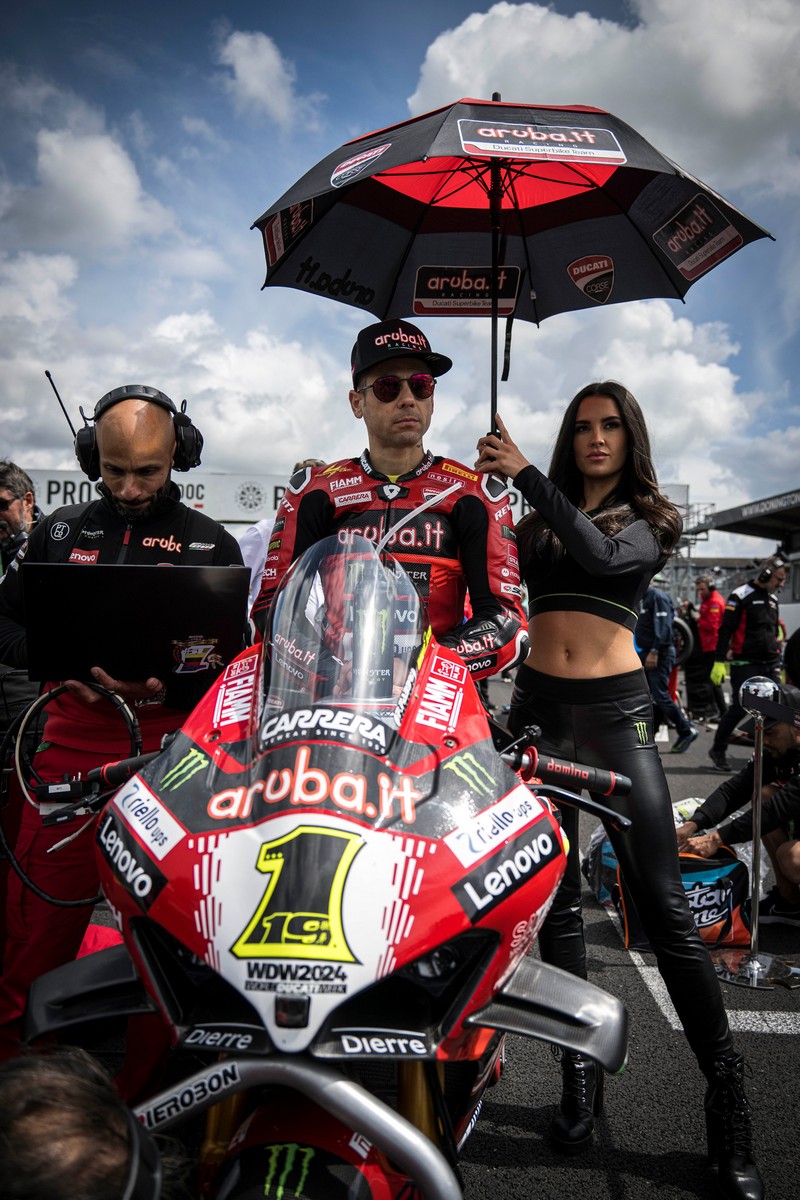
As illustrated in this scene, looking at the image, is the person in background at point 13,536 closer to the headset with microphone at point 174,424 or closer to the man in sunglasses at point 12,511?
the man in sunglasses at point 12,511

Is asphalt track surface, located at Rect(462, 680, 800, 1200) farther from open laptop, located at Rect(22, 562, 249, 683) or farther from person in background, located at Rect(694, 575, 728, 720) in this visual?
person in background, located at Rect(694, 575, 728, 720)

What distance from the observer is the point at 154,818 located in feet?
4.51

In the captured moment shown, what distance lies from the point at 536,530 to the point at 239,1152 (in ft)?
6.84

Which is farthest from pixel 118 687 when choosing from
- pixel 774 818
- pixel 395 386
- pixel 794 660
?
pixel 794 660

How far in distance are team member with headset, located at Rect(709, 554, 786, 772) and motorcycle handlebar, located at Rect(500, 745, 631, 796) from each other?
7377 millimetres

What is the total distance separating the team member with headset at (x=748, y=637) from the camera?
8523 millimetres

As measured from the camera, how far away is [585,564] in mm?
2510

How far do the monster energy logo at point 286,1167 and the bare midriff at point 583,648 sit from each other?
5.58 feet

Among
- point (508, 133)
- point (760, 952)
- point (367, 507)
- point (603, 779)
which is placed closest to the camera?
point (603, 779)

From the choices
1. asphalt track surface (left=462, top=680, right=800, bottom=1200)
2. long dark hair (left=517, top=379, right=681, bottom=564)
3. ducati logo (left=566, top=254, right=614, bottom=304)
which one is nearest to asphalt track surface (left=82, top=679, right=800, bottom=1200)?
asphalt track surface (left=462, top=680, right=800, bottom=1200)

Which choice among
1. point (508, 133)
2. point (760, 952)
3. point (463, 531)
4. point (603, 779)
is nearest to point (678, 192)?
point (508, 133)

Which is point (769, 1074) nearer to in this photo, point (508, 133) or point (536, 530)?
point (536, 530)

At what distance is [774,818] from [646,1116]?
1975 millimetres

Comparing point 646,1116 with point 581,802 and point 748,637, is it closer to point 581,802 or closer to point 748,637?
point 581,802
